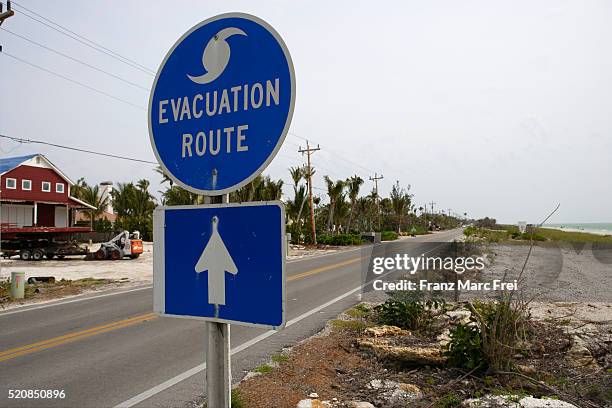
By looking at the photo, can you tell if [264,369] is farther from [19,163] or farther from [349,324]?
[19,163]

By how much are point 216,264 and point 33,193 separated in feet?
120

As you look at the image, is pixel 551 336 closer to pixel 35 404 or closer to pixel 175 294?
pixel 175 294

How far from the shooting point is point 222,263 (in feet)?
6.10

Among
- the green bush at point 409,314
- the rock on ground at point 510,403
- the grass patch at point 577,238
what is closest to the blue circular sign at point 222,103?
the rock on ground at point 510,403

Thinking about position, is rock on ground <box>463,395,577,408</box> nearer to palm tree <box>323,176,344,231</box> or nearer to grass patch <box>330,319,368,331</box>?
grass patch <box>330,319,368,331</box>

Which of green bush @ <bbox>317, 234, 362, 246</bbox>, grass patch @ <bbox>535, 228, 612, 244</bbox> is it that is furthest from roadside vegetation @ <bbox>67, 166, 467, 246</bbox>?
grass patch @ <bbox>535, 228, 612, 244</bbox>

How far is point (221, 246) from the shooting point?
1.86m

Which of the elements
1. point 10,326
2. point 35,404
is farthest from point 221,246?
point 10,326

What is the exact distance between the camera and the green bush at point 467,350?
16.8 ft

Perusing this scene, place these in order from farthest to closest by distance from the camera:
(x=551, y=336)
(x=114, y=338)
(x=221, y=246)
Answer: (x=114, y=338), (x=551, y=336), (x=221, y=246)

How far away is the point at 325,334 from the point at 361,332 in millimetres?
635

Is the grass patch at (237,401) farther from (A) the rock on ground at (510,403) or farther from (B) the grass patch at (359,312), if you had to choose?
(B) the grass patch at (359,312)

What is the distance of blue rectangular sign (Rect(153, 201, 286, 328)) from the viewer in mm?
1753

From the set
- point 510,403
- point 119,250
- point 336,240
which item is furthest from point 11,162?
point 510,403
